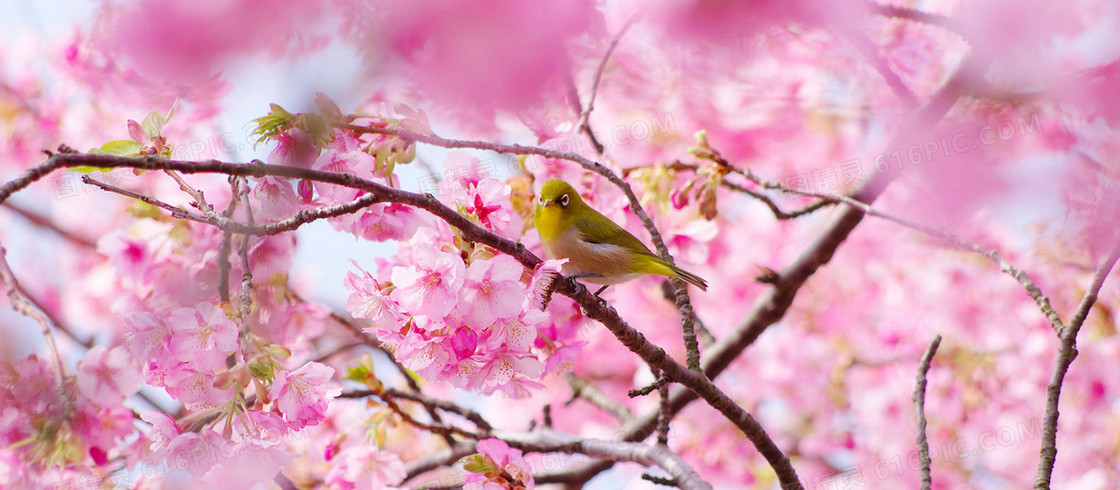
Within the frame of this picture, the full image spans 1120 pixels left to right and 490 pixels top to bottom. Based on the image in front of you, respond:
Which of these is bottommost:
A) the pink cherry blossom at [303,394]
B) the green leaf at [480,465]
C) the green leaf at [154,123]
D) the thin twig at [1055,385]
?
the pink cherry blossom at [303,394]

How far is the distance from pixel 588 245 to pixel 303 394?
901 millimetres

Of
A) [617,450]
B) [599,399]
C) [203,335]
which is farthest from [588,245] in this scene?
[599,399]

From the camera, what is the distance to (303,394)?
4.93ft

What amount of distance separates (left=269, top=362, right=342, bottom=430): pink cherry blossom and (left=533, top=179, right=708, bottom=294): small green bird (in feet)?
2.52

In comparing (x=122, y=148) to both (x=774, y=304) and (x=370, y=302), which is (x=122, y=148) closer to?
(x=370, y=302)

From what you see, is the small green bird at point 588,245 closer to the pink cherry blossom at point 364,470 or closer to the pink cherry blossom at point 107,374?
the pink cherry blossom at point 364,470

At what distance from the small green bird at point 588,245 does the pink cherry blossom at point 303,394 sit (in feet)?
2.52

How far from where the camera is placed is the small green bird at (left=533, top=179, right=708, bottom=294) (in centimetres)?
208

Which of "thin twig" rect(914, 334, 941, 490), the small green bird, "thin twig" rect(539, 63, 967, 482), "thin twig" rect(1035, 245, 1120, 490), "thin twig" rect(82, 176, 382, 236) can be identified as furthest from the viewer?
"thin twig" rect(539, 63, 967, 482)

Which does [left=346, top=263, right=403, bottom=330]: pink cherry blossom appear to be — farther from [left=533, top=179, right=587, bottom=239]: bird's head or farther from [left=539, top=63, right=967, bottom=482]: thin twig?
[left=539, top=63, right=967, bottom=482]: thin twig

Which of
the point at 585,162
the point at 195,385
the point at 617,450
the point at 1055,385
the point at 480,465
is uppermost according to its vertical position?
the point at 585,162

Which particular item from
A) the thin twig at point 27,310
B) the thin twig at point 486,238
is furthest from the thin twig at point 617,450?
the thin twig at point 27,310

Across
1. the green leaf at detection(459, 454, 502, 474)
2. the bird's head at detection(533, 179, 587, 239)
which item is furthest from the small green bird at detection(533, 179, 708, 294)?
the green leaf at detection(459, 454, 502, 474)

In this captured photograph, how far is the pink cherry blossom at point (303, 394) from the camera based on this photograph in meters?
1.47
